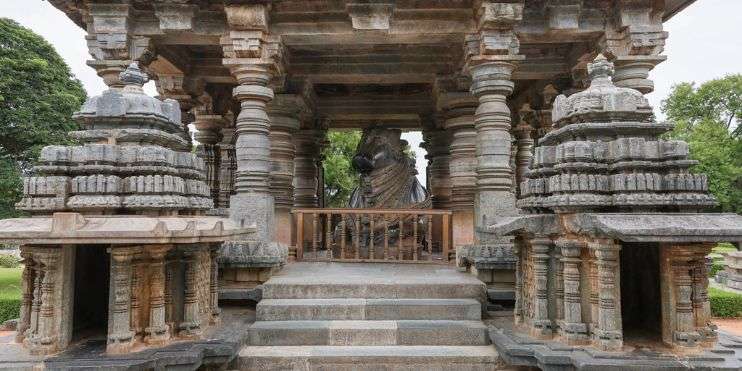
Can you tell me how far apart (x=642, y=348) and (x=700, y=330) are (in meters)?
0.50

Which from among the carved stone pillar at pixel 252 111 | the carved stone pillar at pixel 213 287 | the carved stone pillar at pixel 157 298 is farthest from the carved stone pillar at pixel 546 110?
the carved stone pillar at pixel 157 298

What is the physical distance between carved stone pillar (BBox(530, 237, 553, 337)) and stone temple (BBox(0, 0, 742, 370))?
1cm

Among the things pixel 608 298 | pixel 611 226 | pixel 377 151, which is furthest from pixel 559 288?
pixel 377 151

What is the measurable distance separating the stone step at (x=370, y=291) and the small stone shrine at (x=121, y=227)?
1027mm

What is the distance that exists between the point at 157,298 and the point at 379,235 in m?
4.77

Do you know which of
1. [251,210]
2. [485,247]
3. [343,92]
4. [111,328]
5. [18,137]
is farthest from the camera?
[18,137]

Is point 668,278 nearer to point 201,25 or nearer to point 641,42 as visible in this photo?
point 641,42

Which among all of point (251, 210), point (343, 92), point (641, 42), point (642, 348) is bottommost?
point (642, 348)

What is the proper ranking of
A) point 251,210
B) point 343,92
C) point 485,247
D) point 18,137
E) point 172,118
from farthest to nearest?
point 18,137 < point 343,92 < point 251,210 < point 485,247 < point 172,118

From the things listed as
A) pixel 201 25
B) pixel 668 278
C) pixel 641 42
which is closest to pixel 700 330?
pixel 668 278

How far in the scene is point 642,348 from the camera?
3570 millimetres

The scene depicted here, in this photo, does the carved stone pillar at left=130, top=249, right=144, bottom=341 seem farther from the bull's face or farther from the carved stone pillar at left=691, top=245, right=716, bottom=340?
the bull's face

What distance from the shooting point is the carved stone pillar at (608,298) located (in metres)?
3.50

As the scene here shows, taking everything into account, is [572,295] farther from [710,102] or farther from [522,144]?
[710,102]
